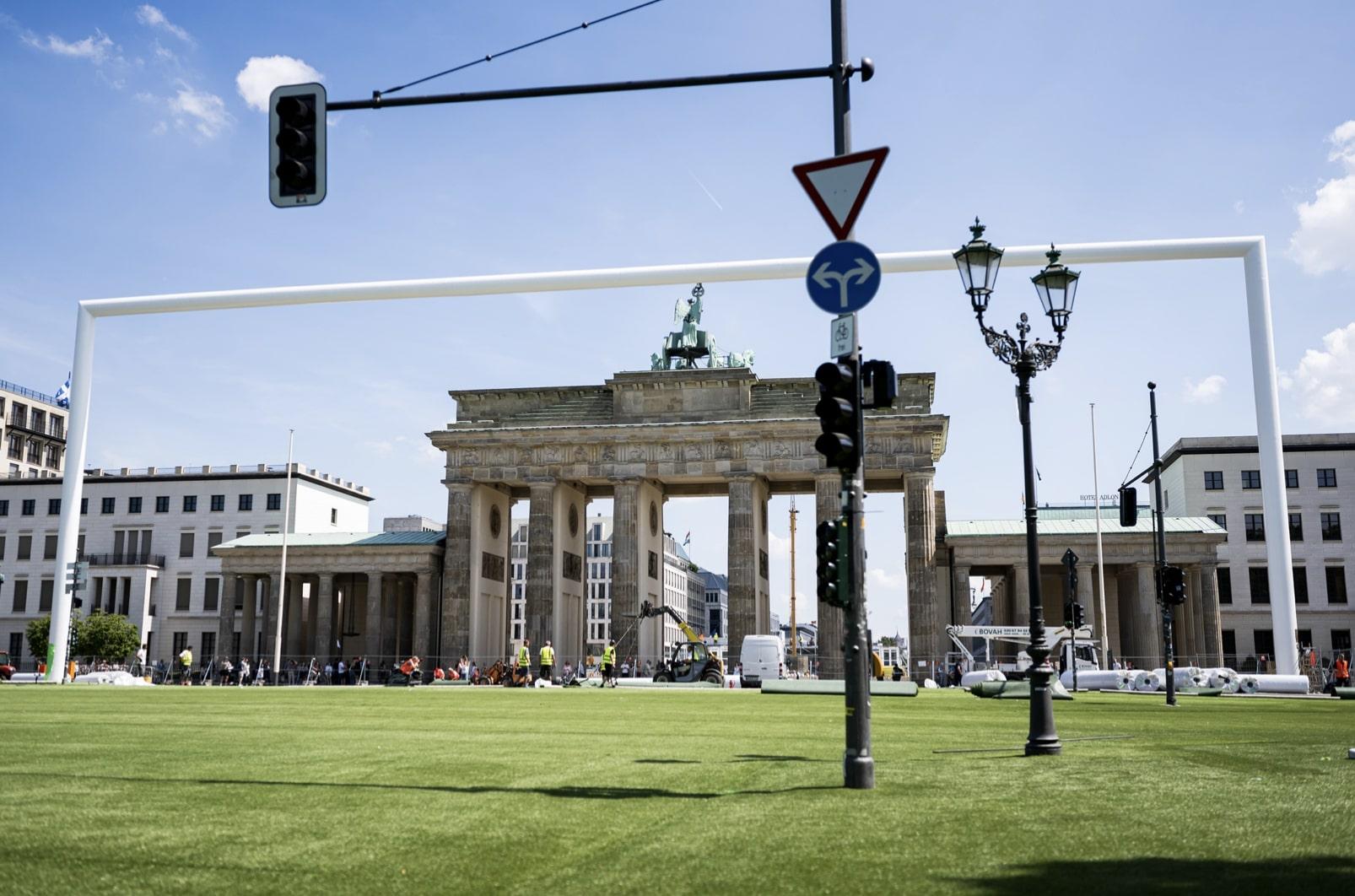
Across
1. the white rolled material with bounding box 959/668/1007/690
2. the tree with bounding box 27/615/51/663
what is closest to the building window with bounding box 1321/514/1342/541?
the white rolled material with bounding box 959/668/1007/690

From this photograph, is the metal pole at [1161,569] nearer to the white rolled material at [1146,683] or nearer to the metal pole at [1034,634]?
the white rolled material at [1146,683]

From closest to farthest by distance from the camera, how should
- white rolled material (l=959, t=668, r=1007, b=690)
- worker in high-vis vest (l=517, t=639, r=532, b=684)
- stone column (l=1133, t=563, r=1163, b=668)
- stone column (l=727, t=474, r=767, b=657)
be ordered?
white rolled material (l=959, t=668, r=1007, b=690) → worker in high-vis vest (l=517, t=639, r=532, b=684) → stone column (l=727, t=474, r=767, b=657) → stone column (l=1133, t=563, r=1163, b=668)

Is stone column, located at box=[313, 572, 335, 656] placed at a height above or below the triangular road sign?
below

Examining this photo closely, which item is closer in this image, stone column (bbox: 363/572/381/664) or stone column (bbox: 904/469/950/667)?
stone column (bbox: 904/469/950/667)

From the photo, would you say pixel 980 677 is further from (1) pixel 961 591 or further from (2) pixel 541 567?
(2) pixel 541 567

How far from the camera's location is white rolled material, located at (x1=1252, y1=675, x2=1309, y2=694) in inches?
1642

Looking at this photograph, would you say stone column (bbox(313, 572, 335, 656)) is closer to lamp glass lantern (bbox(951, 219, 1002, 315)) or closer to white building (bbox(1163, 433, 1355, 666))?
white building (bbox(1163, 433, 1355, 666))

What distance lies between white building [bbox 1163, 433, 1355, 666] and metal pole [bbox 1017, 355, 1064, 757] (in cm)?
7638

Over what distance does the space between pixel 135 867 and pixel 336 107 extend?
9.44 metres

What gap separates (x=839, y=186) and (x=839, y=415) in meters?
2.31

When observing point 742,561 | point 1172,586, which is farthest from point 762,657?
point 1172,586

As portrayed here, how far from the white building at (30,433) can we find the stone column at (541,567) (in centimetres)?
6056

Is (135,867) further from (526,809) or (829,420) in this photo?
(829,420)

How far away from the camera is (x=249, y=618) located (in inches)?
3287
